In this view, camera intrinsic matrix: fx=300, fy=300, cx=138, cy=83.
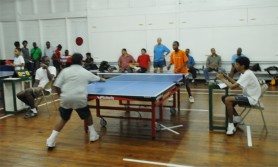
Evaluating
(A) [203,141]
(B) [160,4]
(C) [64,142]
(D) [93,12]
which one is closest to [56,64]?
(D) [93,12]

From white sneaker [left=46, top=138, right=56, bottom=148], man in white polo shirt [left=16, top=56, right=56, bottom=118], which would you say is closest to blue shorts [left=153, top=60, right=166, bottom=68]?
man in white polo shirt [left=16, top=56, right=56, bottom=118]

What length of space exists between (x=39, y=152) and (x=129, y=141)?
58.2 inches

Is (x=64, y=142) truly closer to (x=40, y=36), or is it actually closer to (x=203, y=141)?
(x=203, y=141)

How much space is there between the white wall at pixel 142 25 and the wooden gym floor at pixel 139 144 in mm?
5305

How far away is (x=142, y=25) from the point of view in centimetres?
1267

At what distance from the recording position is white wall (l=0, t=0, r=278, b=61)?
36.8 feet

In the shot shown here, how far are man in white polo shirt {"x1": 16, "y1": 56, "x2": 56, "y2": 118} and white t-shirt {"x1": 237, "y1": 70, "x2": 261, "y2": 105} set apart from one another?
4.36 metres

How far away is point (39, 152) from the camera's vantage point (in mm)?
4777

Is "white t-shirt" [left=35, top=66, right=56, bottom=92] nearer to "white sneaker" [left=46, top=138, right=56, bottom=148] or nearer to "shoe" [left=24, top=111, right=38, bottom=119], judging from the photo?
"shoe" [left=24, top=111, right=38, bottom=119]

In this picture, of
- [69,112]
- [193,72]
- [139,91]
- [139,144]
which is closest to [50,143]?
[69,112]

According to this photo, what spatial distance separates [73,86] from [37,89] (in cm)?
269

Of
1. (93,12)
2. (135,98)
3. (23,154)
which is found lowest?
(23,154)

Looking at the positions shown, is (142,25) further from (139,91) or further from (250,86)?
(250,86)

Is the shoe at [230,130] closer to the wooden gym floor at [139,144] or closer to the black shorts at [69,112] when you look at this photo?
the wooden gym floor at [139,144]
